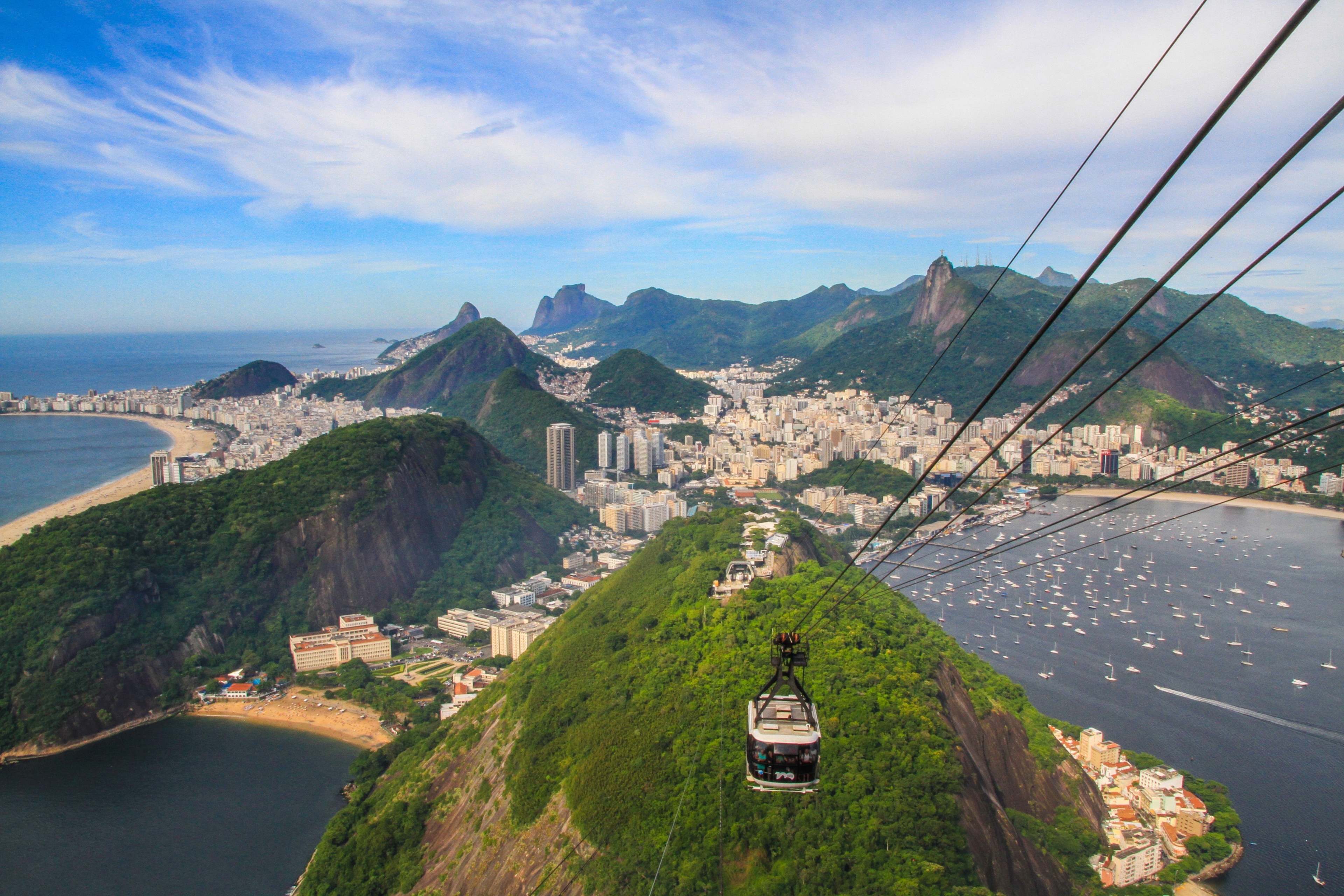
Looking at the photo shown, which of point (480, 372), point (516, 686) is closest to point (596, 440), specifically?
point (480, 372)

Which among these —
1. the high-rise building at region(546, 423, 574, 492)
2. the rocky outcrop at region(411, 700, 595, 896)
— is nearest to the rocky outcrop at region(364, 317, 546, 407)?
the high-rise building at region(546, 423, 574, 492)

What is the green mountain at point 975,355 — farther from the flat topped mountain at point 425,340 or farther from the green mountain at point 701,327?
the flat topped mountain at point 425,340

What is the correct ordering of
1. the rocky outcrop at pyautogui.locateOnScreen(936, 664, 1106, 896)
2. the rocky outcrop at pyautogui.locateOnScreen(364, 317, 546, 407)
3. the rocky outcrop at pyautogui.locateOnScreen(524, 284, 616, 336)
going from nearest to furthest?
the rocky outcrop at pyautogui.locateOnScreen(936, 664, 1106, 896)
the rocky outcrop at pyautogui.locateOnScreen(364, 317, 546, 407)
the rocky outcrop at pyautogui.locateOnScreen(524, 284, 616, 336)

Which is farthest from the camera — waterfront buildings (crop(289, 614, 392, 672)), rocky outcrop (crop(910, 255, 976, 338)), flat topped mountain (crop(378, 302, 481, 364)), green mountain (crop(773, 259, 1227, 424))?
flat topped mountain (crop(378, 302, 481, 364))

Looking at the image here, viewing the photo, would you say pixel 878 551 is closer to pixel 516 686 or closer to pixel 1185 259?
pixel 516 686

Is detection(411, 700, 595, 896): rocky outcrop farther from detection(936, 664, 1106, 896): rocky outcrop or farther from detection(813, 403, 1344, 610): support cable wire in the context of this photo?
detection(813, 403, 1344, 610): support cable wire

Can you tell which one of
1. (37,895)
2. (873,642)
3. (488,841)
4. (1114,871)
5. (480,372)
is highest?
(480,372)

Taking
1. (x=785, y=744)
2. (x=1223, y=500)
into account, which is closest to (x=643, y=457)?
(x=1223, y=500)
